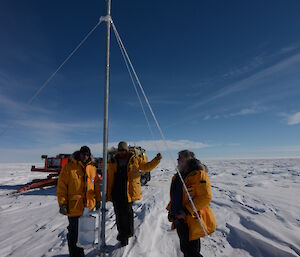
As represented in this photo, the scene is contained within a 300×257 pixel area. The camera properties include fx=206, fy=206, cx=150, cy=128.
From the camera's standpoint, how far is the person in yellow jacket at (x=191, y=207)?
2309 mm

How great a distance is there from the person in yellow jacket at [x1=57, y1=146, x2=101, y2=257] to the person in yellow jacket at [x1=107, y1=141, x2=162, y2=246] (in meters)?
0.44

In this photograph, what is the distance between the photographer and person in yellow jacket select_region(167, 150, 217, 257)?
90.9 inches

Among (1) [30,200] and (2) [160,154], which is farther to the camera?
(1) [30,200]

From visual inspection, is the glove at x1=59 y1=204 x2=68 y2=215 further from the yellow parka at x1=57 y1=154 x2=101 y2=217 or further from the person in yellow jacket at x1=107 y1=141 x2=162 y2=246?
the person in yellow jacket at x1=107 y1=141 x2=162 y2=246

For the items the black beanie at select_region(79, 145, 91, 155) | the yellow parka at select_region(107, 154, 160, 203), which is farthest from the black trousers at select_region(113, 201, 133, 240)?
the black beanie at select_region(79, 145, 91, 155)

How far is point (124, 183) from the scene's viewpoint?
349 cm

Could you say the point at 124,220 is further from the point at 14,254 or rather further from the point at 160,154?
the point at 14,254

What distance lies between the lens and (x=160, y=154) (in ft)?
11.2

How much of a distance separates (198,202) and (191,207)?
0.13m

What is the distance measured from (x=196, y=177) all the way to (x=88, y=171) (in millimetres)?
1643

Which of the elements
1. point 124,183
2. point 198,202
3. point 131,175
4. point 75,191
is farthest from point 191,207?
point 75,191

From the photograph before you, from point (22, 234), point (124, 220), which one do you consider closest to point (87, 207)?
point (124, 220)

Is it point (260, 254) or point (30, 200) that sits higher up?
point (30, 200)

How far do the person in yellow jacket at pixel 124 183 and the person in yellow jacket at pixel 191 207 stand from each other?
1.01 meters
